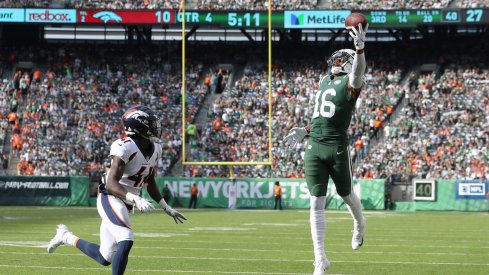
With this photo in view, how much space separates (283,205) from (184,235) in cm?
1636

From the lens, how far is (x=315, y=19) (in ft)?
122

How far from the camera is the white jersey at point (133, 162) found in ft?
25.1

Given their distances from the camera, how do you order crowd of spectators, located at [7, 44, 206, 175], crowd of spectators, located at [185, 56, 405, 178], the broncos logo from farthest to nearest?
crowd of spectators, located at [7, 44, 206, 175] < crowd of spectators, located at [185, 56, 405, 178] < the broncos logo

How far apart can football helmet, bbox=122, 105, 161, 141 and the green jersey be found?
1.70 metres

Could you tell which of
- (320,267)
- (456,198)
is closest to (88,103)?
(456,198)

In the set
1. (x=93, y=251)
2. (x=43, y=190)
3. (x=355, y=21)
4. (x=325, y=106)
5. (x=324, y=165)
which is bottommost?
(x=43, y=190)

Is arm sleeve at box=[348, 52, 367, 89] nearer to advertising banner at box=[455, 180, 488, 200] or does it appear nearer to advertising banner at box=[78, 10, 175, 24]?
advertising banner at box=[455, 180, 488, 200]

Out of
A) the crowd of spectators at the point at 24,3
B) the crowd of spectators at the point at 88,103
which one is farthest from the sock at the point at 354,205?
the crowd of spectators at the point at 24,3

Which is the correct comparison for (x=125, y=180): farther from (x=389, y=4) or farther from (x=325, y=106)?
(x=389, y=4)

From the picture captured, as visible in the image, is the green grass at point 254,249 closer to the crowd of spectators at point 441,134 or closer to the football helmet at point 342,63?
the football helmet at point 342,63

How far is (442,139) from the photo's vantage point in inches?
1336

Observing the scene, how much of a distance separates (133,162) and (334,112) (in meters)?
2.01

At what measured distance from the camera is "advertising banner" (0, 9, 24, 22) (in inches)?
1532

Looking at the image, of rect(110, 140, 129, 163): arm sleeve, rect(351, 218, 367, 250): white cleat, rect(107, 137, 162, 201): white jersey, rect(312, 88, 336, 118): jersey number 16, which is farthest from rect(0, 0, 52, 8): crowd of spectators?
rect(110, 140, 129, 163): arm sleeve
